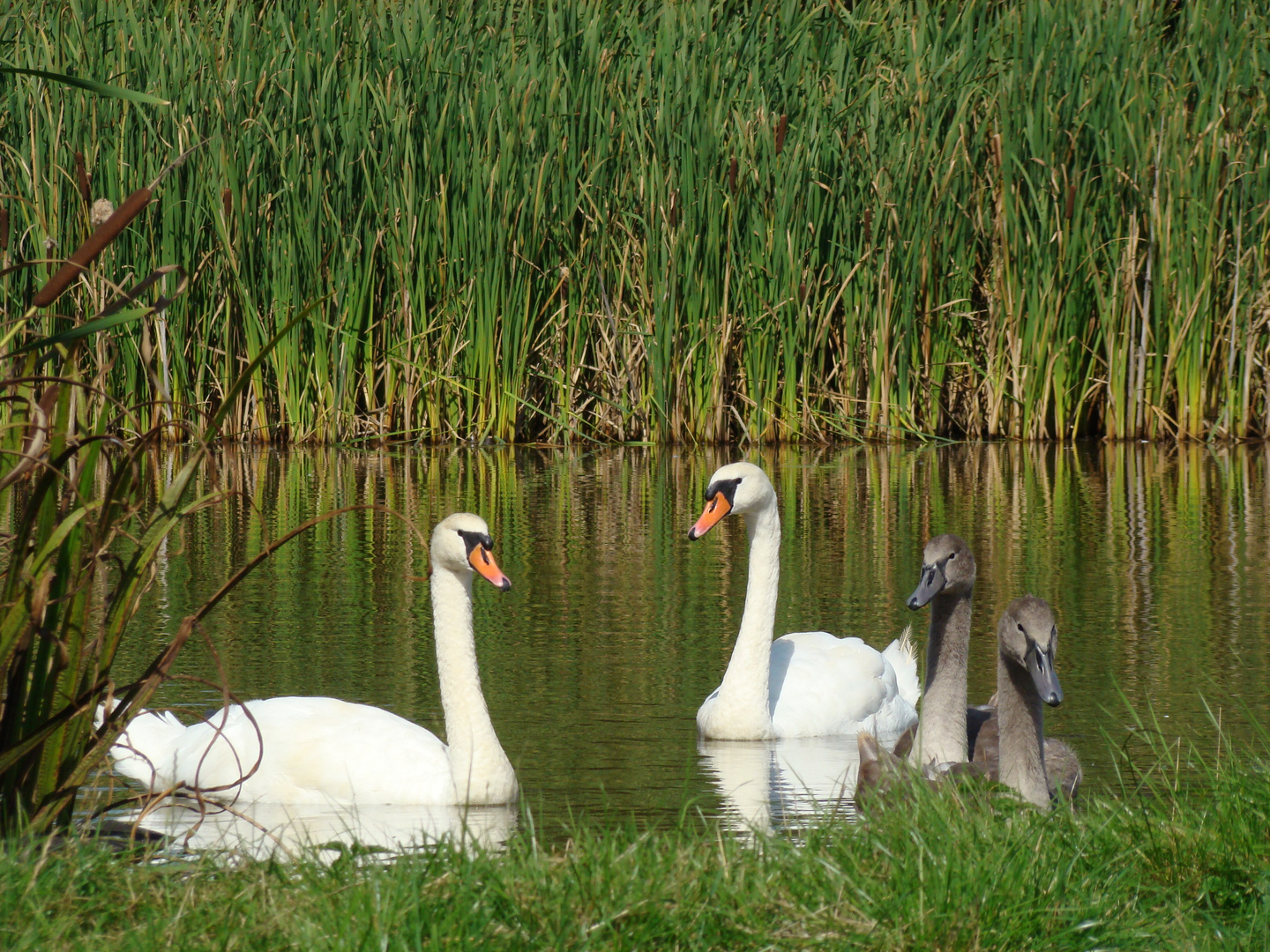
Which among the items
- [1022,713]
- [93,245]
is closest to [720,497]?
[1022,713]

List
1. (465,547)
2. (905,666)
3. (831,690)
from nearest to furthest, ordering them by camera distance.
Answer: (465,547) < (831,690) < (905,666)

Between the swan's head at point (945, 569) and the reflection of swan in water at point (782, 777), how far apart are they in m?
0.56

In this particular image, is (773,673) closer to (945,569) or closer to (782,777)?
(782,777)

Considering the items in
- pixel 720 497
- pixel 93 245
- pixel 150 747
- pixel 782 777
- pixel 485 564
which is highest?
pixel 93 245

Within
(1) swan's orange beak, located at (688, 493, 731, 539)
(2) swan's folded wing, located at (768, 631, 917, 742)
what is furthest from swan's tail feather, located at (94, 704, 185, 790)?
(2) swan's folded wing, located at (768, 631, 917, 742)

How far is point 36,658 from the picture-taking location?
12.1 ft

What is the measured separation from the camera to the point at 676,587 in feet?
25.8

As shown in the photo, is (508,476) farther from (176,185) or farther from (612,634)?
(612,634)

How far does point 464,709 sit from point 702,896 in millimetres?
1868

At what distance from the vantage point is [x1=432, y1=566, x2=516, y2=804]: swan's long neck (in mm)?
4879

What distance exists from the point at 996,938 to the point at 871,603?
446cm

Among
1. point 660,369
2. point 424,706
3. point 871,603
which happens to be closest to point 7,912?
point 424,706

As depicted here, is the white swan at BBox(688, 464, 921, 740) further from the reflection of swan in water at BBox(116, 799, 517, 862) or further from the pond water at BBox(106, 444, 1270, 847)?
the reflection of swan in water at BBox(116, 799, 517, 862)

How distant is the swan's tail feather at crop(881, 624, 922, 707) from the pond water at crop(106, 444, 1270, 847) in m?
0.21
